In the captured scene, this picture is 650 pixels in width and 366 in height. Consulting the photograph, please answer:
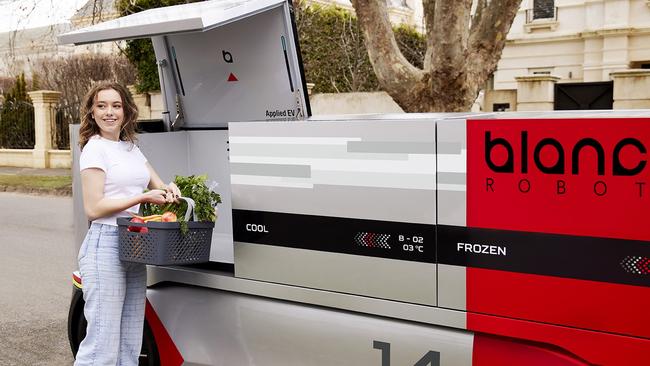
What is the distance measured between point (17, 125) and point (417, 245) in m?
23.5

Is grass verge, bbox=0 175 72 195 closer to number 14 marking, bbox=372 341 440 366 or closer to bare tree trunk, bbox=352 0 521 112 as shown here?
bare tree trunk, bbox=352 0 521 112

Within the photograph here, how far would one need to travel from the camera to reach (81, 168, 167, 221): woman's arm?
368cm

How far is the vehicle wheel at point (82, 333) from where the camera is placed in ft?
14.2

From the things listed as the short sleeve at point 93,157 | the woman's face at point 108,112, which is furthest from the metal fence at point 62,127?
the short sleeve at point 93,157

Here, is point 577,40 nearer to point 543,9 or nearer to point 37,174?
point 543,9

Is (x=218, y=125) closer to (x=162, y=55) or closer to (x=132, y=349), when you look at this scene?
(x=162, y=55)

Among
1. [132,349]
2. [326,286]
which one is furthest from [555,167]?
[132,349]

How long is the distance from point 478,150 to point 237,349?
5.48ft

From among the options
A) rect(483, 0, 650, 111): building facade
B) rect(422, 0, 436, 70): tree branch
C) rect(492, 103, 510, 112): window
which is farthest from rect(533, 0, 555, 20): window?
rect(422, 0, 436, 70): tree branch

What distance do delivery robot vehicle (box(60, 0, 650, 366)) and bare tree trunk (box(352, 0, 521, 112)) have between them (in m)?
6.06

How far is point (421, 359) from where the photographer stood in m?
3.31

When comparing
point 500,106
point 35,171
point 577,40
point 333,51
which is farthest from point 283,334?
point 577,40

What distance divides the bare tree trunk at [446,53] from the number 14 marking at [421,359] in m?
7.29

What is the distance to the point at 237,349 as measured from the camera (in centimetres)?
393
